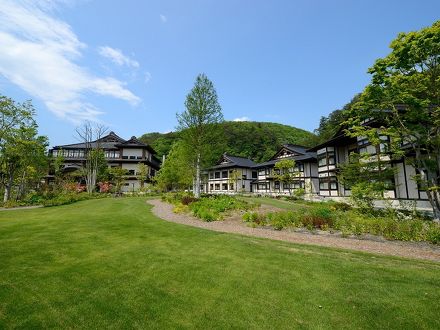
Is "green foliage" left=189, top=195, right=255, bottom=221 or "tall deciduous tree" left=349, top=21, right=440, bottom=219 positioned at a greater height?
"tall deciduous tree" left=349, top=21, right=440, bottom=219

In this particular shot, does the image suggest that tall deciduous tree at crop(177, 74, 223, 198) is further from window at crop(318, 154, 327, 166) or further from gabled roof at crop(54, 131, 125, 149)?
gabled roof at crop(54, 131, 125, 149)

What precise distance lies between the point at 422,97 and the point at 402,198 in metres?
10.8

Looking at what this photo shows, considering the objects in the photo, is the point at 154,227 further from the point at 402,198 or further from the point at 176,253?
the point at 402,198

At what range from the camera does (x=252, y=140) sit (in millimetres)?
90000

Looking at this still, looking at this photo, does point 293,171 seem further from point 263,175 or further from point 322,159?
point 263,175

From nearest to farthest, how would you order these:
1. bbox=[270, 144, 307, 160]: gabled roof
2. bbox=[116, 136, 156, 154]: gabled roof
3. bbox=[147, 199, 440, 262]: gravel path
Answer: bbox=[147, 199, 440, 262]: gravel path, bbox=[270, 144, 307, 160]: gabled roof, bbox=[116, 136, 156, 154]: gabled roof

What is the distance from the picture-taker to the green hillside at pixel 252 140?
83.3 meters

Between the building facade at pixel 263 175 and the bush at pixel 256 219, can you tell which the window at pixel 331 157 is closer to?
the building facade at pixel 263 175

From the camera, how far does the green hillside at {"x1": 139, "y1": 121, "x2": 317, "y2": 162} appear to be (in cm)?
8331

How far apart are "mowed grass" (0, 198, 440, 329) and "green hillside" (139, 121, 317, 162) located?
229 feet

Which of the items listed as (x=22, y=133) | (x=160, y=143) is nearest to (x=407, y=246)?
(x=22, y=133)

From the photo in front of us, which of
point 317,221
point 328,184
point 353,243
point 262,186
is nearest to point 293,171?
point 328,184

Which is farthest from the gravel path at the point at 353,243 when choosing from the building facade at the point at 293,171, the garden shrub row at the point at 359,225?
the building facade at the point at 293,171

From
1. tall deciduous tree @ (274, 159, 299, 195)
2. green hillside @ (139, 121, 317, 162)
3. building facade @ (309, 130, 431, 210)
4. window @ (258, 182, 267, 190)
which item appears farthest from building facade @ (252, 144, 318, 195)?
green hillside @ (139, 121, 317, 162)
